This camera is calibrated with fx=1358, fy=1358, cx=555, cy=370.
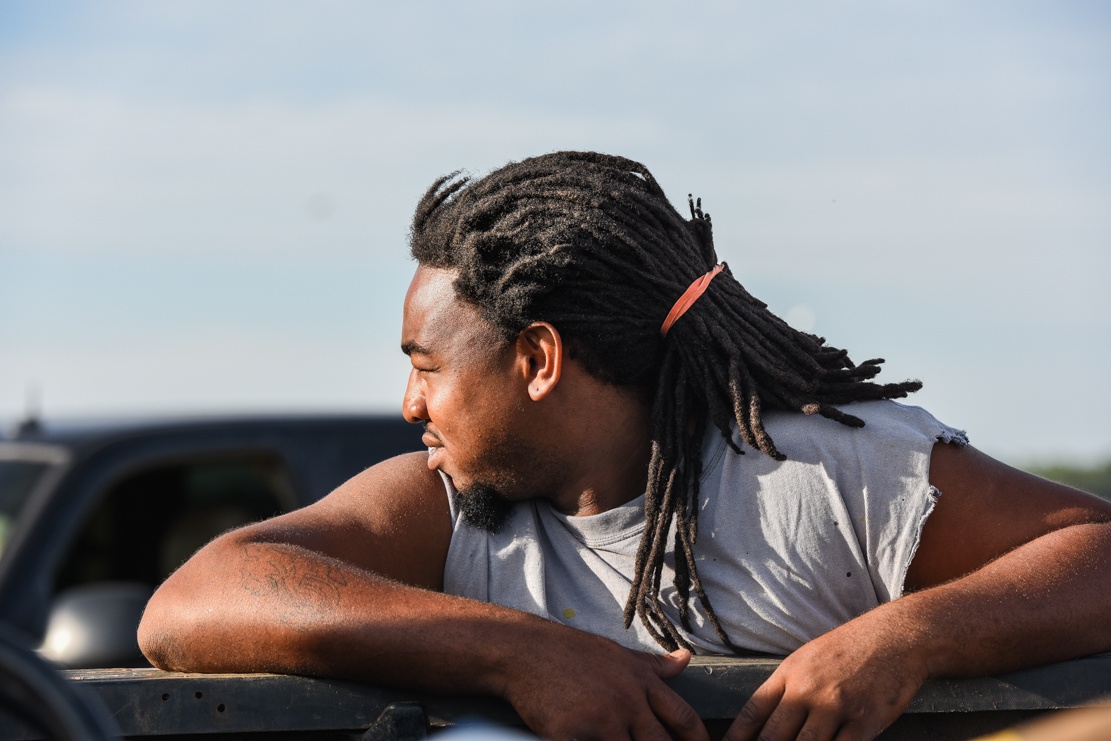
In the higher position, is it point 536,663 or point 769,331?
point 769,331

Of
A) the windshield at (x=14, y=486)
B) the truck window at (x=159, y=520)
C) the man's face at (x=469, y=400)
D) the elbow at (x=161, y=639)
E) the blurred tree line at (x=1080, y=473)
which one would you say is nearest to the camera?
the elbow at (x=161, y=639)

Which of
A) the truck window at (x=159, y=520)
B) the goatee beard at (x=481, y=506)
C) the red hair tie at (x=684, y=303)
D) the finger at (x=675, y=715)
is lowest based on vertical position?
the truck window at (x=159, y=520)

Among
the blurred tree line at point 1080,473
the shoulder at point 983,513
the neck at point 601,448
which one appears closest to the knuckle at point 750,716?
the shoulder at point 983,513

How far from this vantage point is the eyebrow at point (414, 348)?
9.92 feet

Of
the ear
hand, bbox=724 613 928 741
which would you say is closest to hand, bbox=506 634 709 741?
hand, bbox=724 613 928 741

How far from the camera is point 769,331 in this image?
310 cm

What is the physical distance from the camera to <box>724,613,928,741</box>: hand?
2.28m

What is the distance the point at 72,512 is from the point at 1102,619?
3734 millimetres

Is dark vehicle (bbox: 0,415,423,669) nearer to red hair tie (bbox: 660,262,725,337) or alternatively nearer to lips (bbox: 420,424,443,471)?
lips (bbox: 420,424,443,471)

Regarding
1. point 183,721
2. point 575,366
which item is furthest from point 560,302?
point 183,721

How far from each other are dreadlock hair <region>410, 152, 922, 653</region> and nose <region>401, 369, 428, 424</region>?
0.79 feet

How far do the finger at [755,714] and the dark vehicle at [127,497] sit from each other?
240 cm

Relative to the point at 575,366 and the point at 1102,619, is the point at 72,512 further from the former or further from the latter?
the point at 1102,619

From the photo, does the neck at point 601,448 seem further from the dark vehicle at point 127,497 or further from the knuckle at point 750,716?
the dark vehicle at point 127,497
